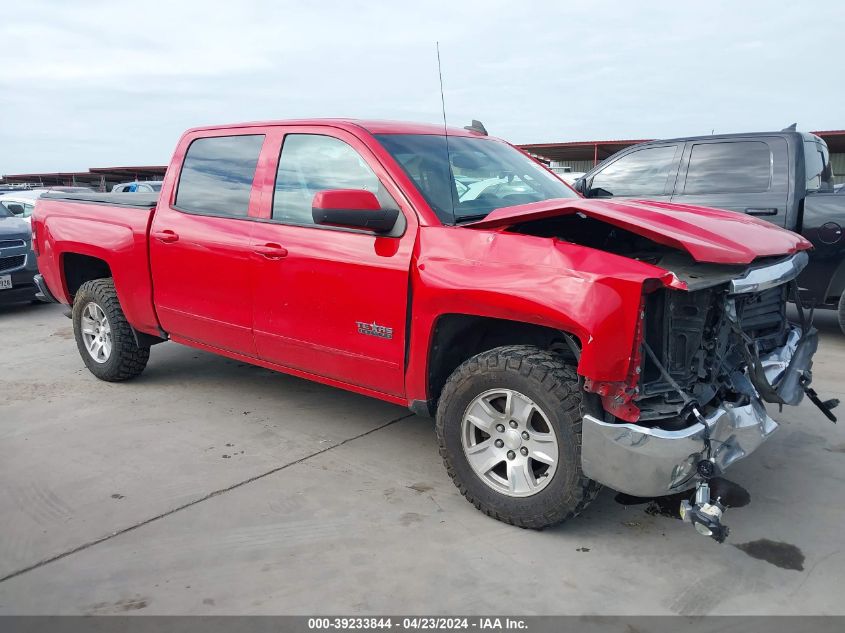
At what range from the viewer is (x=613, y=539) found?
3102 mm

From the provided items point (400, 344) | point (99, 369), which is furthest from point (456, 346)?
point (99, 369)

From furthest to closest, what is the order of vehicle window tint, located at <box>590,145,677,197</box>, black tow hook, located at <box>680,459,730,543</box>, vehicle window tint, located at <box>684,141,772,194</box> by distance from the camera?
vehicle window tint, located at <box>590,145,677,197</box>
vehicle window tint, located at <box>684,141,772,194</box>
black tow hook, located at <box>680,459,730,543</box>

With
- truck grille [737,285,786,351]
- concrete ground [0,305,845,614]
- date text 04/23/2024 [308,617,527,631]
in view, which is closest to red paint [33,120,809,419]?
truck grille [737,285,786,351]

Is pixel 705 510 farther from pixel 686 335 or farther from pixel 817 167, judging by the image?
pixel 817 167

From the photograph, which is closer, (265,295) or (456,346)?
(456,346)

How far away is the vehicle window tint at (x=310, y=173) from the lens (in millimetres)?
3734

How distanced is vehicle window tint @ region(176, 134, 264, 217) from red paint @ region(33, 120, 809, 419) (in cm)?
7

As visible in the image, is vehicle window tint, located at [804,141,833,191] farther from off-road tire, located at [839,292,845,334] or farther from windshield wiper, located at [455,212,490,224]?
windshield wiper, located at [455,212,490,224]

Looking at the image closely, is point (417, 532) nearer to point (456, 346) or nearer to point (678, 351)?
point (456, 346)

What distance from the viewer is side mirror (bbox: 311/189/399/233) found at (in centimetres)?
325

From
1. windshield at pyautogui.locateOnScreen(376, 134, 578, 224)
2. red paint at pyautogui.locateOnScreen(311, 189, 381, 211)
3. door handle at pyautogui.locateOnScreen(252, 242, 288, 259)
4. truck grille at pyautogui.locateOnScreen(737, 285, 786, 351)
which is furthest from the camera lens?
door handle at pyautogui.locateOnScreen(252, 242, 288, 259)

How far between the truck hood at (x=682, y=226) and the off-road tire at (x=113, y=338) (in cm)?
308

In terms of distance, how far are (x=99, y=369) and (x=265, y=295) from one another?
216 cm

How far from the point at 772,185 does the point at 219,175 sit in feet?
14.8
